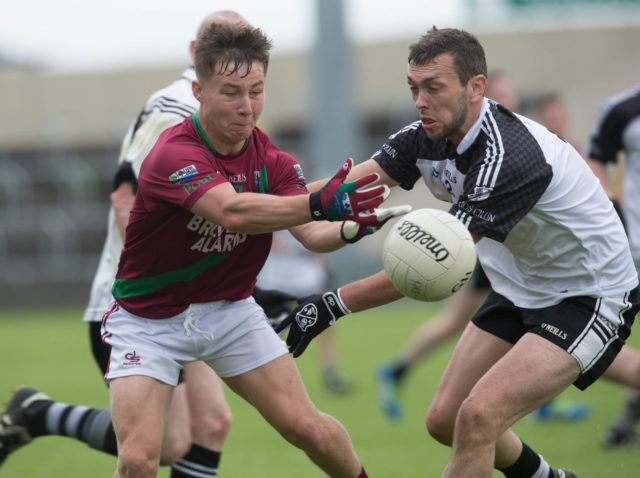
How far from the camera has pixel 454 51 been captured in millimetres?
4230

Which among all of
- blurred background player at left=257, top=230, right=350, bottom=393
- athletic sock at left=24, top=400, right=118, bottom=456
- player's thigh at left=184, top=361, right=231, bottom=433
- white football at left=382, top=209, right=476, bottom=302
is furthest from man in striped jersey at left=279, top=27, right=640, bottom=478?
blurred background player at left=257, top=230, right=350, bottom=393

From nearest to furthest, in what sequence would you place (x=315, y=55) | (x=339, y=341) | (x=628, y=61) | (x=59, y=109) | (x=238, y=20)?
(x=238, y=20) < (x=339, y=341) < (x=315, y=55) < (x=628, y=61) < (x=59, y=109)

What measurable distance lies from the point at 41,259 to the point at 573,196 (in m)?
19.6

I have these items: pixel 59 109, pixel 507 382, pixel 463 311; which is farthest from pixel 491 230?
pixel 59 109

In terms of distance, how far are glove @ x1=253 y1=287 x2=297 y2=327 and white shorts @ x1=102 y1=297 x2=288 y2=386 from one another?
0.59 metres

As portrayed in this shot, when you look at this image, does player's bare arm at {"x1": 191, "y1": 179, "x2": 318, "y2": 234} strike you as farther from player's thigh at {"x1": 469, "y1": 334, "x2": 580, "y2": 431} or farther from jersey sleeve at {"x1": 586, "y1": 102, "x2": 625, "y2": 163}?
jersey sleeve at {"x1": 586, "y1": 102, "x2": 625, "y2": 163}

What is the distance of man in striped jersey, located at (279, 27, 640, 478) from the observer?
411cm

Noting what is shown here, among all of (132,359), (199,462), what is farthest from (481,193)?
(199,462)

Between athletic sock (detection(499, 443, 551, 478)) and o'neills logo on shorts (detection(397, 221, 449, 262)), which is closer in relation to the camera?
o'neills logo on shorts (detection(397, 221, 449, 262))

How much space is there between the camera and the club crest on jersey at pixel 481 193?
4.04 metres

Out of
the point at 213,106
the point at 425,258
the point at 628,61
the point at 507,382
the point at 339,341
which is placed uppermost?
the point at 213,106

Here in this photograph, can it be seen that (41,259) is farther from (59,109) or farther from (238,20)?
(238,20)

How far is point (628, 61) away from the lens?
25609mm

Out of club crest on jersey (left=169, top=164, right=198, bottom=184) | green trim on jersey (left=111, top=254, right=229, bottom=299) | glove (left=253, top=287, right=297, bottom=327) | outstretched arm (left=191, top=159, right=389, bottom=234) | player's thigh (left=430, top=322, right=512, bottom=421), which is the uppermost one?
club crest on jersey (left=169, top=164, right=198, bottom=184)
